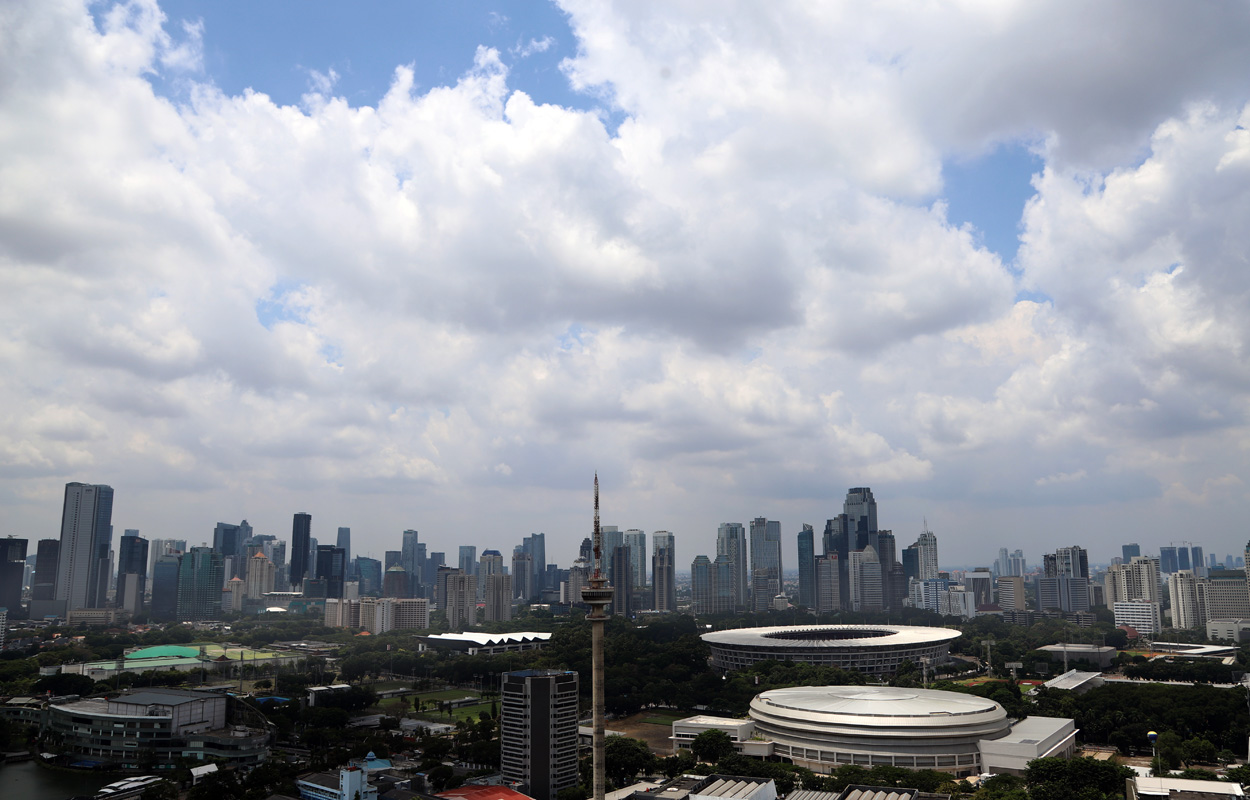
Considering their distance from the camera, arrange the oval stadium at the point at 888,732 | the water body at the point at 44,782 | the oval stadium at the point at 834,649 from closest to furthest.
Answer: the water body at the point at 44,782
the oval stadium at the point at 888,732
the oval stadium at the point at 834,649

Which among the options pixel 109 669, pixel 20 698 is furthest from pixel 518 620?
pixel 20 698

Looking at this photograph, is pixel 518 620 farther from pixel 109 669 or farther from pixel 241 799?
pixel 241 799

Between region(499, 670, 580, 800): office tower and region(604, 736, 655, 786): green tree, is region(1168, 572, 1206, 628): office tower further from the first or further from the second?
region(499, 670, 580, 800): office tower

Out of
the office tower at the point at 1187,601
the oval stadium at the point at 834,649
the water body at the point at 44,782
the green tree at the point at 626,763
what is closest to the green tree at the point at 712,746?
the green tree at the point at 626,763

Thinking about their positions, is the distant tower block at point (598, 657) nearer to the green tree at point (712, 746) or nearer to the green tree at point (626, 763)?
the green tree at point (626, 763)

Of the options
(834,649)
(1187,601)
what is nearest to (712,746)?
(834,649)
